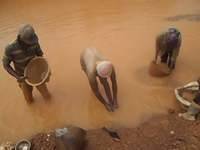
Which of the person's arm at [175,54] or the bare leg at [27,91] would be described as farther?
the person's arm at [175,54]

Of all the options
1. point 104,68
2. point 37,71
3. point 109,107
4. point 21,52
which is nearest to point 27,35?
point 21,52

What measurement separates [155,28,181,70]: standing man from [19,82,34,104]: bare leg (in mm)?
1341

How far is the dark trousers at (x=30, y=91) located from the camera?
10.5 ft

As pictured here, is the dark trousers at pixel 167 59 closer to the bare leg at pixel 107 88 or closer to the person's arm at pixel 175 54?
the person's arm at pixel 175 54

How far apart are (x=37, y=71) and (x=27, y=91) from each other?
0.88ft

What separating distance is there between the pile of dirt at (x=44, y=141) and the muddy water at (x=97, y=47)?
13 cm

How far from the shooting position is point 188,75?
11.7 feet

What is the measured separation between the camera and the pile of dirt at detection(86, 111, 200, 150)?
9.51 ft

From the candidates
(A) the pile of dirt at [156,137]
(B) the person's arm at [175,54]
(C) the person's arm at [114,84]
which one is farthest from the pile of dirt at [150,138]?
(B) the person's arm at [175,54]

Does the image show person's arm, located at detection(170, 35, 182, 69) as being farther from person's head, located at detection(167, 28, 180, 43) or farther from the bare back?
the bare back

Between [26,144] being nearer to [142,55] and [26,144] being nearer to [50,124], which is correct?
[50,124]

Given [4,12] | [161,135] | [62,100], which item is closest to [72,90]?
[62,100]

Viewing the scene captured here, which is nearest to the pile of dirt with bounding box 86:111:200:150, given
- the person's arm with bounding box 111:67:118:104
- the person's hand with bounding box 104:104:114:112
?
the person's hand with bounding box 104:104:114:112

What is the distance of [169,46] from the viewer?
333cm
